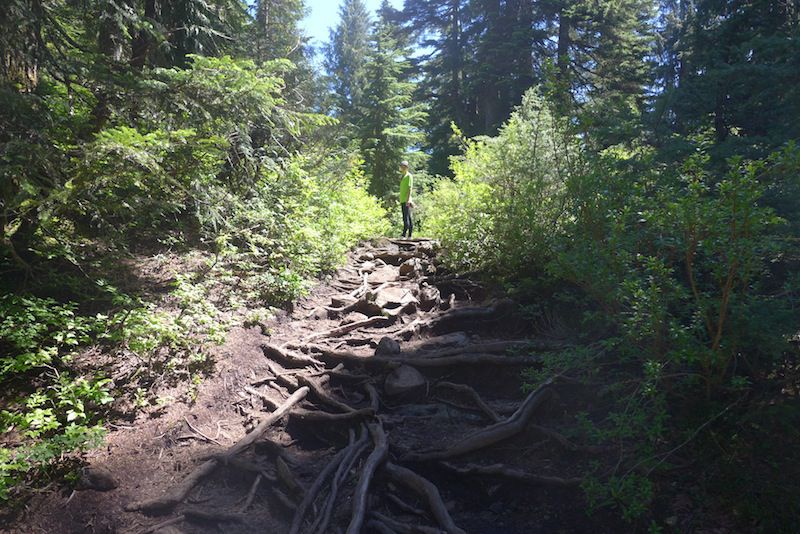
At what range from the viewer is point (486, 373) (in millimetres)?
5500

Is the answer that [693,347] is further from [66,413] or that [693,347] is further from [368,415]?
[66,413]

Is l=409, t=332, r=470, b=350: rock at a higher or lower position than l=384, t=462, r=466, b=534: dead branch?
higher

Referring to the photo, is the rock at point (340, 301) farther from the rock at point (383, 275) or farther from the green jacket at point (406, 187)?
the green jacket at point (406, 187)

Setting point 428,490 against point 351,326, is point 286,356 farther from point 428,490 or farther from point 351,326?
point 428,490

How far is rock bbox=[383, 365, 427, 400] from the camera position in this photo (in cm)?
541

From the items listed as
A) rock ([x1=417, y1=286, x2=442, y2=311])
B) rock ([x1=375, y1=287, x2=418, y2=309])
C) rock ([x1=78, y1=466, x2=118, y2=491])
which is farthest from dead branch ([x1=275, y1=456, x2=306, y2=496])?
rock ([x1=417, y1=286, x2=442, y2=311])

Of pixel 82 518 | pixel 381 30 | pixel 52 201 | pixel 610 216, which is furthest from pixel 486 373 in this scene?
pixel 381 30

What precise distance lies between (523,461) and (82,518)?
361cm

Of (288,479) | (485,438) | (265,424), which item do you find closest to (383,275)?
(265,424)

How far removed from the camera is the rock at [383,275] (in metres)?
9.47

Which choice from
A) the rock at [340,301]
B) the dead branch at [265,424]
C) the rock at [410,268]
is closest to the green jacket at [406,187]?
the rock at [410,268]

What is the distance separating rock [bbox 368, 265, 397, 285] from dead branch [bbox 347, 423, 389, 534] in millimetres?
4953

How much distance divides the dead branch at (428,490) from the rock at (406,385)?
4.36ft

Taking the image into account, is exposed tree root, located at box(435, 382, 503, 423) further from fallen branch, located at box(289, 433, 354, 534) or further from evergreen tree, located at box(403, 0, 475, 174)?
evergreen tree, located at box(403, 0, 475, 174)
